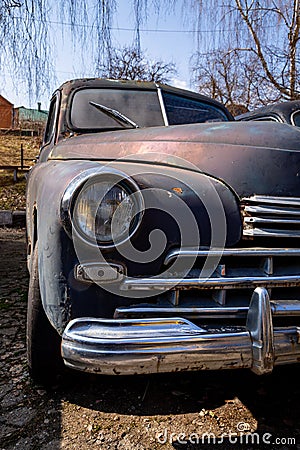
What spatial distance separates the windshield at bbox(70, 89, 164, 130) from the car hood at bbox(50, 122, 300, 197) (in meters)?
0.61

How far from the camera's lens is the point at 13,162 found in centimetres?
1134

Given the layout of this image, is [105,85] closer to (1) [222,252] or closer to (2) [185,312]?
(1) [222,252]

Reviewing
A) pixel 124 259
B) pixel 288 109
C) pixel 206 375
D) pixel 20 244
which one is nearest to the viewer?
pixel 124 259

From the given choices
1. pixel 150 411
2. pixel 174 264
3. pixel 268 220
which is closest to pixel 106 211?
pixel 174 264

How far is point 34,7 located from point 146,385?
244cm

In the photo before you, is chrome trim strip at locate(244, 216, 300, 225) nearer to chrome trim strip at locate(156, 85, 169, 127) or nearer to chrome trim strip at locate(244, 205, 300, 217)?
chrome trim strip at locate(244, 205, 300, 217)

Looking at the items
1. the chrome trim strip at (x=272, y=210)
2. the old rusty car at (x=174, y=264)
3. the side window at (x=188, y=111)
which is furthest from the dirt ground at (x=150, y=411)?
the side window at (x=188, y=111)

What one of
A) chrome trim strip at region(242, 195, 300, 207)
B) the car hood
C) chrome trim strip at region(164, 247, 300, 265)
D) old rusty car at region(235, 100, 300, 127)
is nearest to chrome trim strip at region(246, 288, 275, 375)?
chrome trim strip at region(164, 247, 300, 265)

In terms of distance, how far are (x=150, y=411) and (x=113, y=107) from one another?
6.51ft

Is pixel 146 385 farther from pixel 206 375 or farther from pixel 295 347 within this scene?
pixel 295 347

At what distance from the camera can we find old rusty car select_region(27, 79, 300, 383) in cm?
143

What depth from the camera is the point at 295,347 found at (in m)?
1.51

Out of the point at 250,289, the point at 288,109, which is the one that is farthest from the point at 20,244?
the point at 250,289

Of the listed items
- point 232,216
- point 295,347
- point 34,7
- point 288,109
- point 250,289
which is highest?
point 34,7
